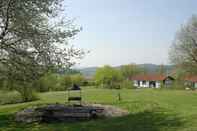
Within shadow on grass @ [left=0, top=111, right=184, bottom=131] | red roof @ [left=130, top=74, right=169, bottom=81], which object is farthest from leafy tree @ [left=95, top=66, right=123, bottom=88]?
shadow on grass @ [left=0, top=111, right=184, bottom=131]

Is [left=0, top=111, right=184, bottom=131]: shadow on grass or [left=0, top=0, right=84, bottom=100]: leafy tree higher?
[left=0, top=0, right=84, bottom=100]: leafy tree

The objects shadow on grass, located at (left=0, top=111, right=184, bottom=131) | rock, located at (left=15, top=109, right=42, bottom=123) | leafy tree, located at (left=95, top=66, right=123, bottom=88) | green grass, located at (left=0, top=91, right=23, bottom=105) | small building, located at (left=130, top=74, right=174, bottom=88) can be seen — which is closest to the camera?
shadow on grass, located at (left=0, top=111, right=184, bottom=131)

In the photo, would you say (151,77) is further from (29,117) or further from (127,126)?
(127,126)

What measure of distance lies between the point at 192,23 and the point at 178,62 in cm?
693

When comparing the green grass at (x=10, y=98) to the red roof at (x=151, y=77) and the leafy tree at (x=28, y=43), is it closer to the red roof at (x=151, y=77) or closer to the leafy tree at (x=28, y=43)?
the leafy tree at (x=28, y=43)

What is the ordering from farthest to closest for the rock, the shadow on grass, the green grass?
1. the green grass
2. the rock
3. the shadow on grass

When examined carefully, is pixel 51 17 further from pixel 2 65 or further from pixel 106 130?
pixel 106 130

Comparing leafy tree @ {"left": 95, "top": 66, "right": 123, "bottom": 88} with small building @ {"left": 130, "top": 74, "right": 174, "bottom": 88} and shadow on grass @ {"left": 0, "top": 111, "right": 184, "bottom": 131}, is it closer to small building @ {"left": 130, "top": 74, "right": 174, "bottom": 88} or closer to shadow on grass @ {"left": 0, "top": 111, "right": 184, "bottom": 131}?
small building @ {"left": 130, "top": 74, "right": 174, "bottom": 88}

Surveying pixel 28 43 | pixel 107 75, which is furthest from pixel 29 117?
pixel 107 75

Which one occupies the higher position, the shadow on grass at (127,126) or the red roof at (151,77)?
the red roof at (151,77)

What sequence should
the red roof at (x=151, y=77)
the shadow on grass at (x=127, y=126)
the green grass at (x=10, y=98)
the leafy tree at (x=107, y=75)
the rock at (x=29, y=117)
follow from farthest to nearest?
the red roof at (x=151, y=77) < the leafy tree at (x=107, y=75) < the green grass at (x=10, y=98) < the rock at (x=29, y=117) < the shadow on grass at (x=127, y=126)

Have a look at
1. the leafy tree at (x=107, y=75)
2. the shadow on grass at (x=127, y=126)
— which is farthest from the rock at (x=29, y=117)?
the leafy tree at (x=107, y=75)

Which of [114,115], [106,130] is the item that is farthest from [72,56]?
[106,130]

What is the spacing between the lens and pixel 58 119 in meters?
19.2
